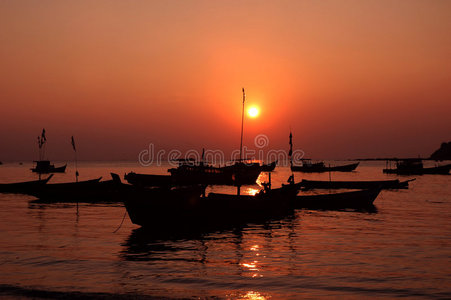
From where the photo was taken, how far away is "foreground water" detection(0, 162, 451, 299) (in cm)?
1245

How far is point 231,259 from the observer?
16.5 m

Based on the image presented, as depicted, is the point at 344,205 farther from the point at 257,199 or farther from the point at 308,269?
the point at 308,269

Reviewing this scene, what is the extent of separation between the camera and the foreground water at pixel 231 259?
→ 40.8 feet

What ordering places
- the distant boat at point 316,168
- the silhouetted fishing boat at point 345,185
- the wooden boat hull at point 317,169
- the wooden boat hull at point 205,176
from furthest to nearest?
the distant boat at point 316,168
the wooden boat hull at point 317,169
the wooden boat hull at point 205,176
the silhouetted fishing boat at point 345,185

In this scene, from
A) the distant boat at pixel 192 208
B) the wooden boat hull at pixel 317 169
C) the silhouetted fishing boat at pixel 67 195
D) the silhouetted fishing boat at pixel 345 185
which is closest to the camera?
the distant boat at pixel 192 208

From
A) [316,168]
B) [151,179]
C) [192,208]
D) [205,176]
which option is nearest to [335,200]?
[192,208]

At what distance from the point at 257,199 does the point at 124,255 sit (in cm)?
1230

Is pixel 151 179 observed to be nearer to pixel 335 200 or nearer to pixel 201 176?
pixel 201 176

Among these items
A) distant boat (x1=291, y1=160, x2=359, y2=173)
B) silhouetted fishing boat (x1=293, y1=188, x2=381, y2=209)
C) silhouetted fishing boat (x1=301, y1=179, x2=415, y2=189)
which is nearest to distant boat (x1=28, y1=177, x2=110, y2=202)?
silhouetted fishing boat (x1=293, y1=188, x2=381, y2=209)

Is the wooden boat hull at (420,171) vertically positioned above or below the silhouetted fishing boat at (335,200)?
above

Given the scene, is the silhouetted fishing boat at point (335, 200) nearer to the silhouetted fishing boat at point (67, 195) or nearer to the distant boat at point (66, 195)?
the silhouetted fishing boat at point (67, 195)

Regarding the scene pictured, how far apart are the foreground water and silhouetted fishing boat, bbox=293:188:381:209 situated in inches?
257

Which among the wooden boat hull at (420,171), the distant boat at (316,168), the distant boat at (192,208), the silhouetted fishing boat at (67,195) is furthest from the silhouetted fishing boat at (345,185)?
the distant boat at (316,168)

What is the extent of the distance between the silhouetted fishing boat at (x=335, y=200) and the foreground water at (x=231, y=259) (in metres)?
6.53
